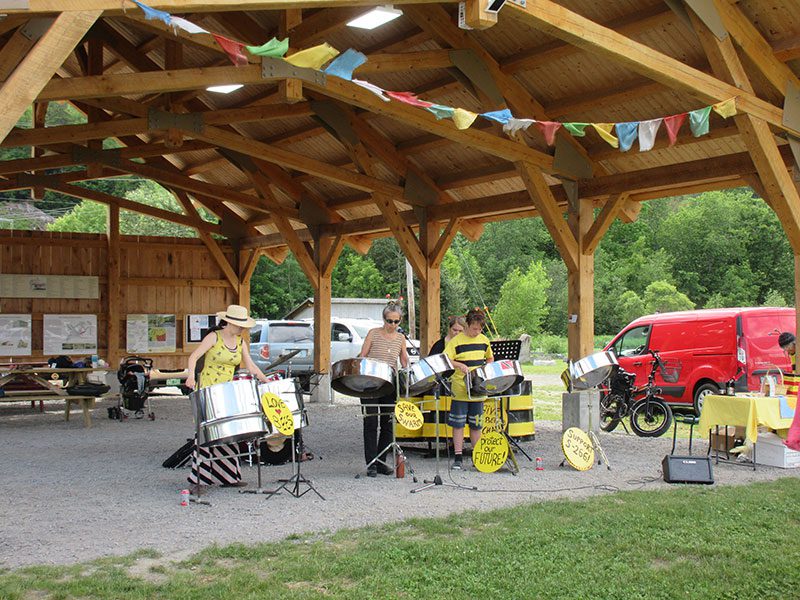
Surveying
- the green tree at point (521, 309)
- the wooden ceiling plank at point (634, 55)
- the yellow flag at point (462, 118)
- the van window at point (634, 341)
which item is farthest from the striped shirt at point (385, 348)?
the green tree at point (521, 309)

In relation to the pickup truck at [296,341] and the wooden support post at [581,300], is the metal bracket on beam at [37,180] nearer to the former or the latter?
the pickup truck at [296,341]

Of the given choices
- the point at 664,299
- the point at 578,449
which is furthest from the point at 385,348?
the point at 664,299

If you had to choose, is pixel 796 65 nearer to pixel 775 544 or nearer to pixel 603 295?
pixel 775 544

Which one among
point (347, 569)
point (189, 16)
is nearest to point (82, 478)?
point (347, 569)

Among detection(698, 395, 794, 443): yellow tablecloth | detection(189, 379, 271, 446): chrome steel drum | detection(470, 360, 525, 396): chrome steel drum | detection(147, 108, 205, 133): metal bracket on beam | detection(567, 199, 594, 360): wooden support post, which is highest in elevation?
detection(147, 108, 205, 133): metal bracket on beam

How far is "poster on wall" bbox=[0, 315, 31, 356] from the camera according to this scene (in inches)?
602

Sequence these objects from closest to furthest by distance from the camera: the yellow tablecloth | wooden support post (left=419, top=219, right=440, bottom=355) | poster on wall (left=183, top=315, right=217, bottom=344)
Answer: the yellow tablecloth → wooden support post (left=419, top=219, right=440, bottom=355) → poster on wall (left=183, top=315, right=217, bottom=344)

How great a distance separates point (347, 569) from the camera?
436 cm

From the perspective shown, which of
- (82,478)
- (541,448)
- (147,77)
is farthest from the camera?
(541,448)

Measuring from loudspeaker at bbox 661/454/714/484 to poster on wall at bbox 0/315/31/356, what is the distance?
478 inches

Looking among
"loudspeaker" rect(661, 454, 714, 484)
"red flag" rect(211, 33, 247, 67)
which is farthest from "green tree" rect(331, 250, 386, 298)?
"red flag" rect(211, 33, 247, 67)

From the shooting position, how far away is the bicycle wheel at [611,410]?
412 inches

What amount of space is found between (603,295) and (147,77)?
39.2 metres

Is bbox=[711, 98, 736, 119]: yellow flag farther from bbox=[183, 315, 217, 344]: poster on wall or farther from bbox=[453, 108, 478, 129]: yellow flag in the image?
bbox=[183, 315, 217, 344]: poster on wall
